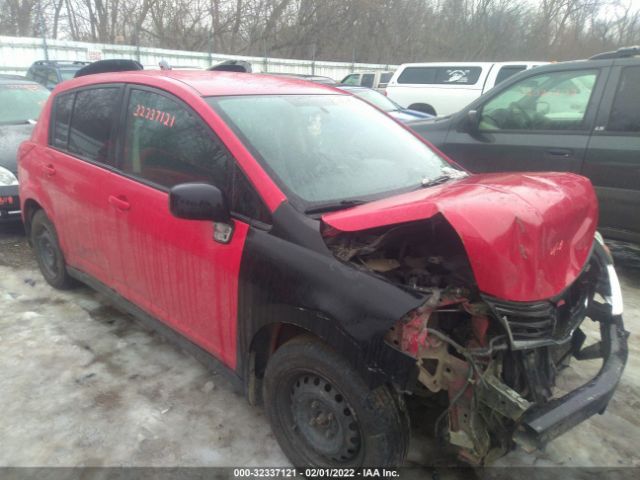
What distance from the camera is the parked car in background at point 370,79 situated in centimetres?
1795

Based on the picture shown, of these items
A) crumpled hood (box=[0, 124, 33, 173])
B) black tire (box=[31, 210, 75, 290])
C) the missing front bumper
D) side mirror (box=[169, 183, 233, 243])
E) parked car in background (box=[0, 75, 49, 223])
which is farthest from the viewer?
crumpled hood (box=[0, 124, 33, 173])

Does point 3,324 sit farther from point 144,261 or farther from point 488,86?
point 488,86

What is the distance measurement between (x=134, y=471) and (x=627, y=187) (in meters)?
4.27

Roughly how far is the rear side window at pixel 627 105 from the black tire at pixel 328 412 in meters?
3.63

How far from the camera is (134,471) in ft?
7.62

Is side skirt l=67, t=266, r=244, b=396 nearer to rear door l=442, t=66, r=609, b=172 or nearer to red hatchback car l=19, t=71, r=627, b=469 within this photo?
red hatchback car l=19, t=71, r=627, b=469

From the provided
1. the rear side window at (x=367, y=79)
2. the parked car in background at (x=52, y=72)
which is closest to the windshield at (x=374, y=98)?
the parked car in background at (x=52, y=72)

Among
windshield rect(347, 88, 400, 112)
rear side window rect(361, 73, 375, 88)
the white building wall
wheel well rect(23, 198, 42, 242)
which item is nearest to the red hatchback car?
wheel well rect(23, 198, 42, 242)

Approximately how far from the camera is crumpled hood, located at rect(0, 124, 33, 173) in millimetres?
5344

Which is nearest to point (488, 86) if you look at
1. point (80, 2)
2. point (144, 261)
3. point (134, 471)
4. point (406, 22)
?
point (144, 261)

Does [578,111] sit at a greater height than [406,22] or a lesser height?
lesser

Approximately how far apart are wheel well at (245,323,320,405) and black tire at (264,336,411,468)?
3.8 inches

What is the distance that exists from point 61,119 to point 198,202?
2157 millimetres

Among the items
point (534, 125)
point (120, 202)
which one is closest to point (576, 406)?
point (120, 202)
